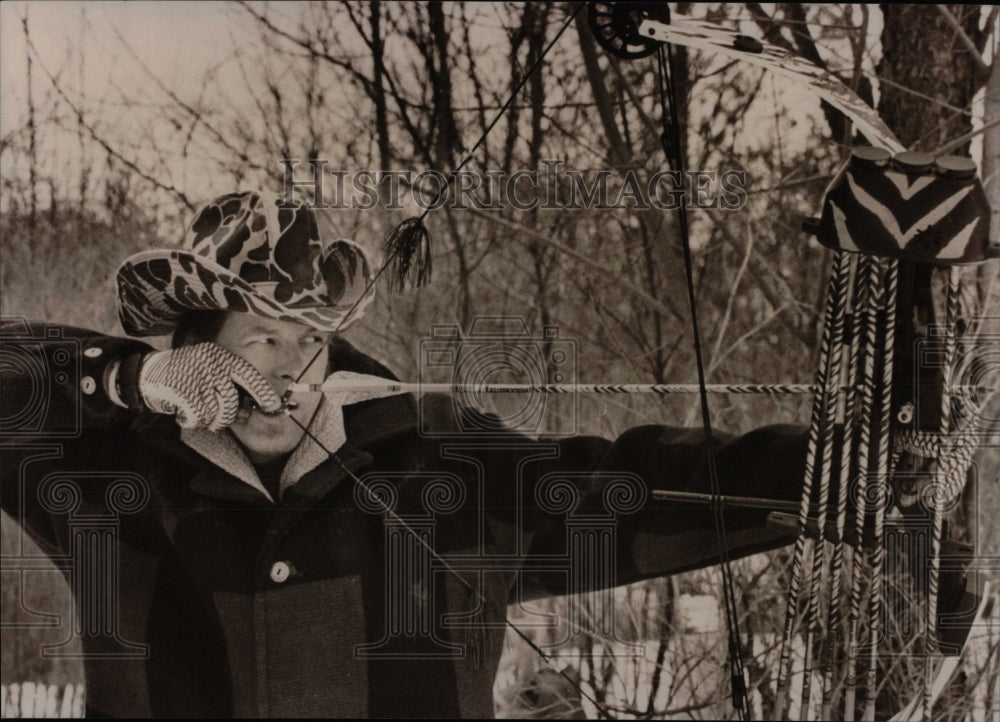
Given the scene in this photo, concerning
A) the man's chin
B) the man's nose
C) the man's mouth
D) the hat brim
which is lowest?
the man's chin

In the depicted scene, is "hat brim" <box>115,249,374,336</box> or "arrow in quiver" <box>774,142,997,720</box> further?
"hat brim" <box>115,249,374,336</box>

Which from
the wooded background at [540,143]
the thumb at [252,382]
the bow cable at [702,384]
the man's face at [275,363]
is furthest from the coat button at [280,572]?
the bow cable at [702,384]

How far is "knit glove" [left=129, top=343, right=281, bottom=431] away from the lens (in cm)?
235

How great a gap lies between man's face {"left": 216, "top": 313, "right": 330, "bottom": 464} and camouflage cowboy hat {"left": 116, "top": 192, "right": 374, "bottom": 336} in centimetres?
3

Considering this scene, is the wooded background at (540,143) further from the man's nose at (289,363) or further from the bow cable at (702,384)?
the man's nose at (289,363)

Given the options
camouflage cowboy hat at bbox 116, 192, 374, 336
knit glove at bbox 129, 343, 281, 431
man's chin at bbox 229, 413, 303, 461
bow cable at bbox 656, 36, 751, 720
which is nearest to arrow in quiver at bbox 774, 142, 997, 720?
bow cable at bbox 656, 36, 751, 720

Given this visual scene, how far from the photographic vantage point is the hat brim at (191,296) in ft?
7.66

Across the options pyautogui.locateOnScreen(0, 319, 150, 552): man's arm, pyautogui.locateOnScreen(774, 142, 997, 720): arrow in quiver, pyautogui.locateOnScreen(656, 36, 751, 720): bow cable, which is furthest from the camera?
pyautogui.locateOnScreen(0, 319, 150, 552): man's arm

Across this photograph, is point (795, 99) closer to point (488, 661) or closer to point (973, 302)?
point (973, 302)

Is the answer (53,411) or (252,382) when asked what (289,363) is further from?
(53,411)

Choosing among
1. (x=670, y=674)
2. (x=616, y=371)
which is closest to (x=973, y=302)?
(x=616, y=371)

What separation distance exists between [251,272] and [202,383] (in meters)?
0.26

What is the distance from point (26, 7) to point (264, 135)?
1.96 ft

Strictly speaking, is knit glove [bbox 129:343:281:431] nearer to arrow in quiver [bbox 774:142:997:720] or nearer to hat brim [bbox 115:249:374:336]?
hat brim [bbox 115:249:374:336]
